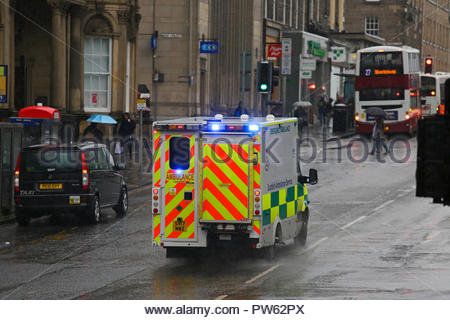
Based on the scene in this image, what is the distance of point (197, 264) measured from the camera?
57.0ft

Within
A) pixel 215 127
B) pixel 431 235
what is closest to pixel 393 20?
pixel 431 235

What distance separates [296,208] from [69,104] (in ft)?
75.6

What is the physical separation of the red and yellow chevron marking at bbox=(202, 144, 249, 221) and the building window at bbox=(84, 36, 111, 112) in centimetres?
2569

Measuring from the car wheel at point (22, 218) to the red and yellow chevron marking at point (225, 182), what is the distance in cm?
716

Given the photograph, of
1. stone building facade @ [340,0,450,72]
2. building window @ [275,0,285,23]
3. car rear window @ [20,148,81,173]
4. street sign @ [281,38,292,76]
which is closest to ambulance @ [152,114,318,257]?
car rear window @ [20,148,81,173]

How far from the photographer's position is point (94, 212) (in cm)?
2294

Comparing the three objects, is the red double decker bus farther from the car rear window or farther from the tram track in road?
the car rear window

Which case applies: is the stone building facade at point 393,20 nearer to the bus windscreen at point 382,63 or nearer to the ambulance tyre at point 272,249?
the bus windscreen at point 382,63

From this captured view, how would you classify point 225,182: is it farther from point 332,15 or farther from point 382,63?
point 332,15

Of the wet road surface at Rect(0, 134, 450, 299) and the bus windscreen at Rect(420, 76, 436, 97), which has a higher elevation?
the bus windscreen at Rect(420, 76, 436, 97)

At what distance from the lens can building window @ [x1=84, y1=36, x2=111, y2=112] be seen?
41844 millimetres

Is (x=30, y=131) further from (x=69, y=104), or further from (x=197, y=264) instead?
(x=197, y=264)

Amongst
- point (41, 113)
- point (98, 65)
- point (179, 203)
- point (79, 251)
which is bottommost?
point (79, 251)

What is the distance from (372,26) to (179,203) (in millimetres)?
94655
